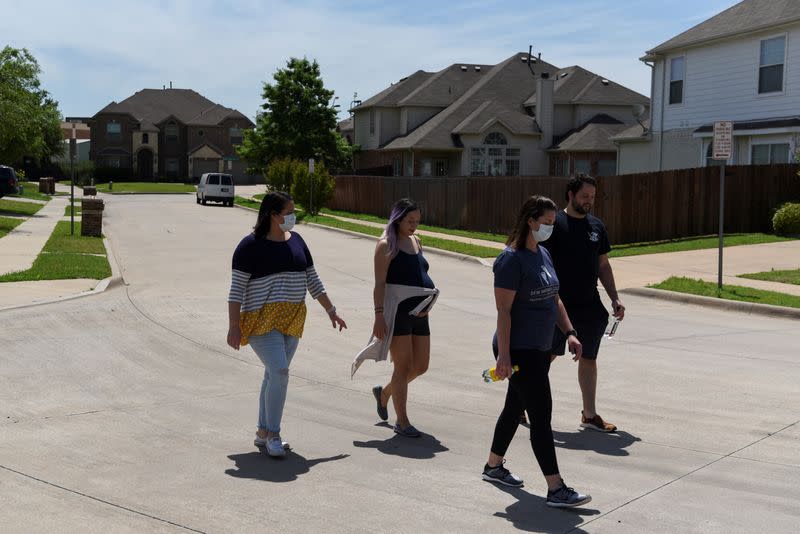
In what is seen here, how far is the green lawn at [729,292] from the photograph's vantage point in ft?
51.5

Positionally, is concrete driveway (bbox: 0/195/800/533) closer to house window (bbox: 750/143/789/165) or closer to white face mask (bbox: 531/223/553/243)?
white face mask (bbox: 531/223/553/243)

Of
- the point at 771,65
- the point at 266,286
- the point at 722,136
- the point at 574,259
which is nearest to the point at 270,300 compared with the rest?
the point at 266,286

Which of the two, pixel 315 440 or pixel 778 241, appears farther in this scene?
pixel 778 241

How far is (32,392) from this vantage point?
8.97 metres

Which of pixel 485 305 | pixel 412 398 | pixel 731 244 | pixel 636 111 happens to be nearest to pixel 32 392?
pixel 412 398

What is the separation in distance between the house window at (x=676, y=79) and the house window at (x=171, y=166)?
69789mm

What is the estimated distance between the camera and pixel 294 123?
210ft

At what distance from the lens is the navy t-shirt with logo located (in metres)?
6.14

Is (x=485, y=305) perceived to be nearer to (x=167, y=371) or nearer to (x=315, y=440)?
(x=167, y=371)

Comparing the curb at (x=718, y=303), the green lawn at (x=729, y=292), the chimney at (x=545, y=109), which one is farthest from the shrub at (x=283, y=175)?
the curb at (x=718, y=303)

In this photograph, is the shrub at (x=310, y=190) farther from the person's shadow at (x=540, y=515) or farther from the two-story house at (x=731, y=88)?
the person's shadow at (x=540, y=515)

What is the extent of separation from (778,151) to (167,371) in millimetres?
23670

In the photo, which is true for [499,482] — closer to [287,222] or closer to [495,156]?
[287,222]

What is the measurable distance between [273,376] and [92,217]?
22.0 metres
